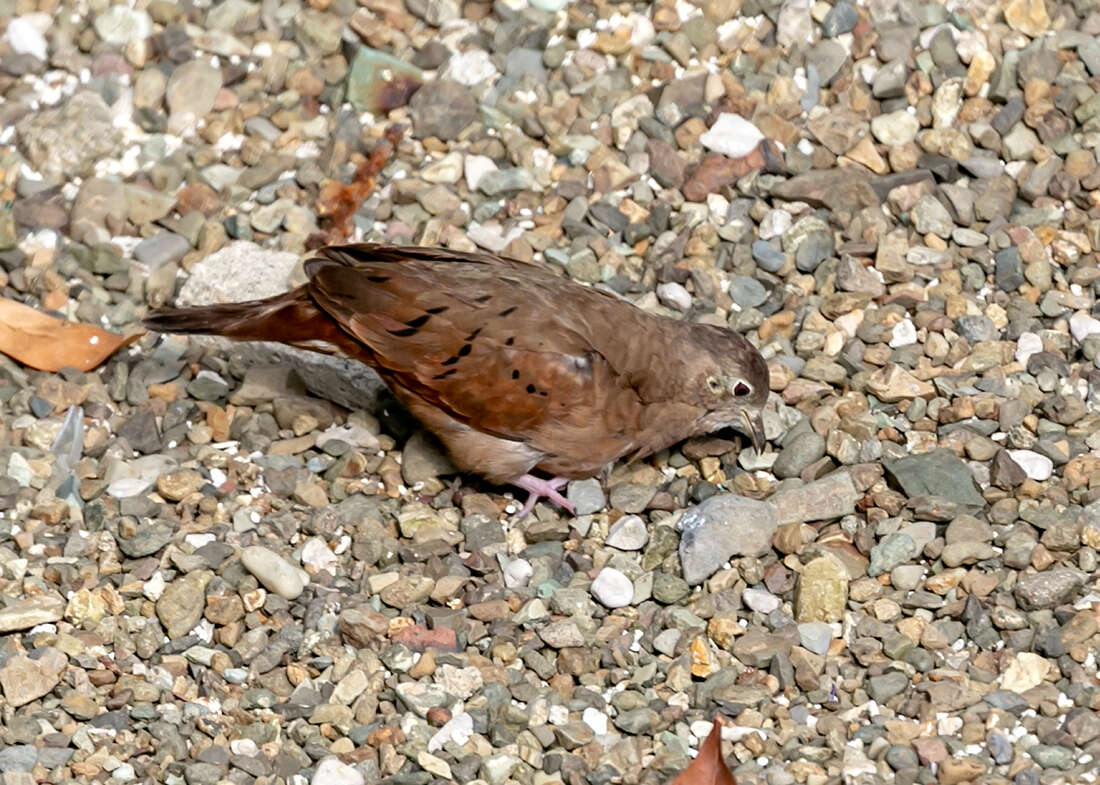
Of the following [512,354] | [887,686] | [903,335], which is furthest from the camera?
[903,335]

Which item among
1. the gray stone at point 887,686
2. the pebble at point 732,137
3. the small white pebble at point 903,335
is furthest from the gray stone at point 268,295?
the gray stone at point 887,686

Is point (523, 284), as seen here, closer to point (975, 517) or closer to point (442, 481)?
point (442, 481)

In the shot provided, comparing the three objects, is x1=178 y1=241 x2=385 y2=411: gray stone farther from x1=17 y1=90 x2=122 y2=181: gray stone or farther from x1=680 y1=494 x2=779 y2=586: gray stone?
x1=680 y1=494 x2=779 y2=586: gray stone

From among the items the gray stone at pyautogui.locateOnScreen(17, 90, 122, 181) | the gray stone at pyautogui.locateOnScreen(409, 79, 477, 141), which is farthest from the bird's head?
the gray stone at pyautogui.locateOnScreen(17, 90, 122, 181)

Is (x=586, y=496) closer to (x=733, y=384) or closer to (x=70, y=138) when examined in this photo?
(x=733, y=384)

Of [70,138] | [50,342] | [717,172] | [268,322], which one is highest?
[717,172]

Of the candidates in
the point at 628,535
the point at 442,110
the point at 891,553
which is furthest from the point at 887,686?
the point at 442,110

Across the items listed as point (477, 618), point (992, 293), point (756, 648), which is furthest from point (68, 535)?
point (992, 293)
